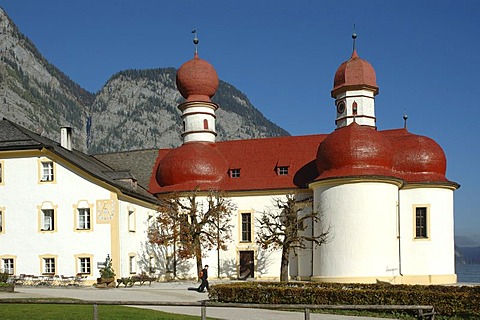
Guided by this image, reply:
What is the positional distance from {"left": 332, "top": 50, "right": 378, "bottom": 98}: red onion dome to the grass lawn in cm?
2748

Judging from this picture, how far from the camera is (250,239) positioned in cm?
4334

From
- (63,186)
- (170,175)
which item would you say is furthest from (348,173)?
(63,186)

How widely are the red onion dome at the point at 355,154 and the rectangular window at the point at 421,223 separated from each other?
11.9 ft

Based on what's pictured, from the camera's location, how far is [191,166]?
44.0 meters

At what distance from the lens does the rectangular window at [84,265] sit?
35375mm

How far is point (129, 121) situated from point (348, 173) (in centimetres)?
14151

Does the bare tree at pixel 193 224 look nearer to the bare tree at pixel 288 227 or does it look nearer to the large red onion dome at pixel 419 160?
the bare tree at pixel 288 227

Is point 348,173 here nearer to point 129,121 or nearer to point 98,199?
point 98,199

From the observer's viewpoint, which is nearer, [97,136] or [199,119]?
[199,119]

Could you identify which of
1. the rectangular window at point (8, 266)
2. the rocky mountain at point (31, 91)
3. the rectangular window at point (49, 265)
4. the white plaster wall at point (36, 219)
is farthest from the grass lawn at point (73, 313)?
the rocky mountain at point (31, 91)

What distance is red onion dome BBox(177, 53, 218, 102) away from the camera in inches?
1900


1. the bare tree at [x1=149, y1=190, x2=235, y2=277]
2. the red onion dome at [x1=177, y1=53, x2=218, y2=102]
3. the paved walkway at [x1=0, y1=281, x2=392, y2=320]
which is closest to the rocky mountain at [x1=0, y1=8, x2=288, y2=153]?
the red onion dome at [x1=177, y1=53, x2=218, y2=102]

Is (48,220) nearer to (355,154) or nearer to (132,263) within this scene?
(132,263)

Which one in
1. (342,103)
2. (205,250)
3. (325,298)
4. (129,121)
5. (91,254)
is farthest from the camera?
(129,121)
